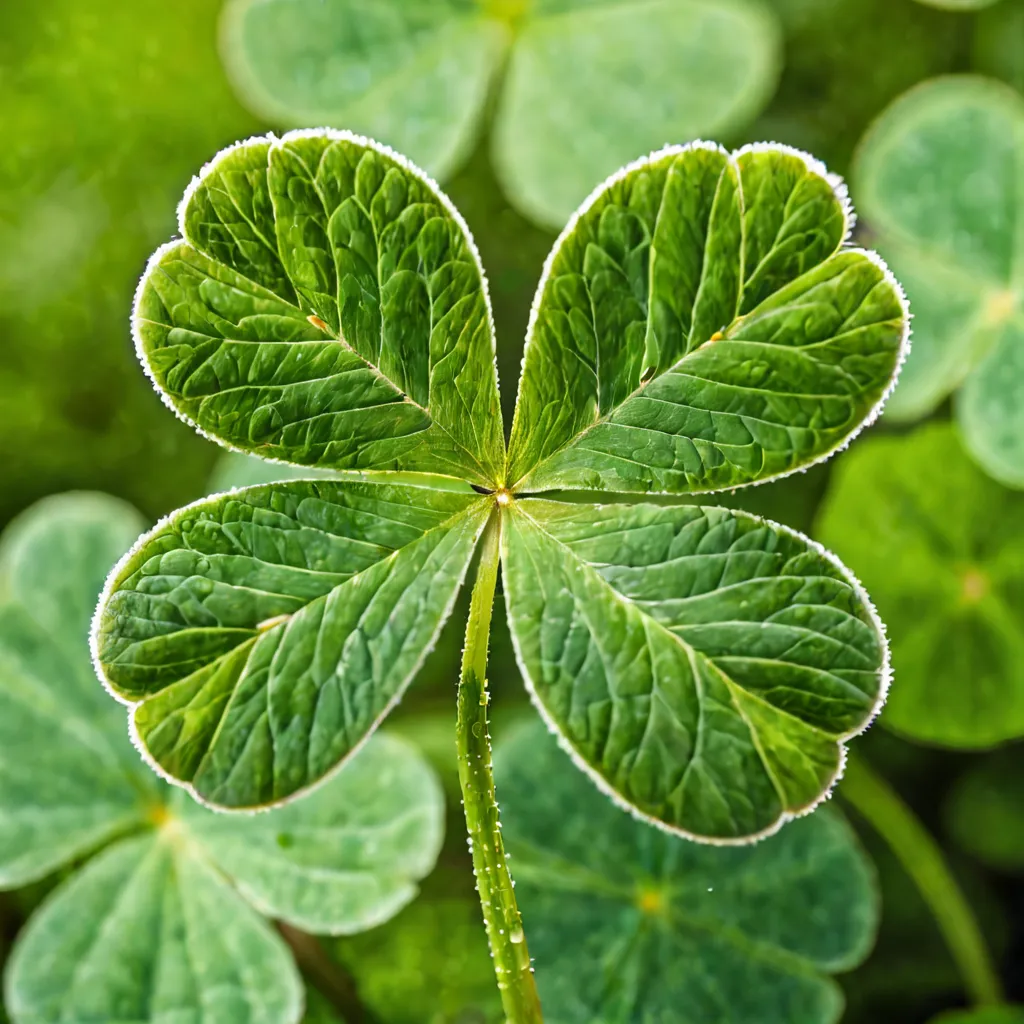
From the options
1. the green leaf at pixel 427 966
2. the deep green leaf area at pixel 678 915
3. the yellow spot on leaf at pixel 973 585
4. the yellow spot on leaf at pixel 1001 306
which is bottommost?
the green leaf at pixel 427 966

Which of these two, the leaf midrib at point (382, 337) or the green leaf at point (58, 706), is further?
the green leaf at point (58, 706)

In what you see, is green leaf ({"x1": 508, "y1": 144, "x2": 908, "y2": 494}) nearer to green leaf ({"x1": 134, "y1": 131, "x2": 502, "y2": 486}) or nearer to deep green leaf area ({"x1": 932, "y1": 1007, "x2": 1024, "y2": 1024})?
green leaf ({"x1": 134, "y1": 131, "x2": 502, "y2": 486})

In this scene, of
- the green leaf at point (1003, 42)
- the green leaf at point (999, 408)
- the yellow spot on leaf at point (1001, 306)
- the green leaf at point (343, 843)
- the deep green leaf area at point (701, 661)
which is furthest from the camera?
the green leaf at point (1003, 42)

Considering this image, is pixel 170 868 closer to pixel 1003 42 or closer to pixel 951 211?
pixel 951 211

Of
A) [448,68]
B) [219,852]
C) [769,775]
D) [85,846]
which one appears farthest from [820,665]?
[448,68]

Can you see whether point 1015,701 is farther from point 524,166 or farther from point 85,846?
point 85,846

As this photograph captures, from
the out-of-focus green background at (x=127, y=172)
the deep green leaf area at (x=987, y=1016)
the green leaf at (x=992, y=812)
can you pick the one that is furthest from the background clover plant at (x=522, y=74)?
the deep green leaf area at (x=987, y=1016)

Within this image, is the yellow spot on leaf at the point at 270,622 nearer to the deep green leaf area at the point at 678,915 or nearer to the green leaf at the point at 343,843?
the green leaf at the point at 343,843

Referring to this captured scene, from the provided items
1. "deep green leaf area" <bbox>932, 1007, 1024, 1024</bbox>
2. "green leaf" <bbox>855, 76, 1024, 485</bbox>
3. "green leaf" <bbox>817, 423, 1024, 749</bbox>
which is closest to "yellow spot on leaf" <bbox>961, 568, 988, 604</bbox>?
"green leaf" <bbox>817, 423, 1024, 749</bbox>
